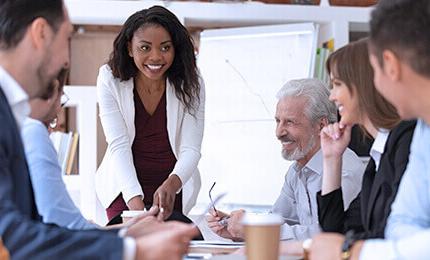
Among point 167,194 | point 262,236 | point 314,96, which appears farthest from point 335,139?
point 262,236

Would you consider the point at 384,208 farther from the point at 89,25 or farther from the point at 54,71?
the point at 89,25

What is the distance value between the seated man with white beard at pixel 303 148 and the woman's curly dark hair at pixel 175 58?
39cm

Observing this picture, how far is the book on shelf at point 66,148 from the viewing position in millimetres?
4688

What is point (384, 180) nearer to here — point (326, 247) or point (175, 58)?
point (326, 247)

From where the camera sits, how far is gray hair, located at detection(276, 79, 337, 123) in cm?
281

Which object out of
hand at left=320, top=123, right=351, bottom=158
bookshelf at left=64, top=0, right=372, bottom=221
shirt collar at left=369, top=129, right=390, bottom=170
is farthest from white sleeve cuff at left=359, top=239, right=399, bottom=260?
bookshelf at left=64, top=0, right=372, bottom=221

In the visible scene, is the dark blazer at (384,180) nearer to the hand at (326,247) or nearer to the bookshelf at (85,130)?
the hand at (326,247)

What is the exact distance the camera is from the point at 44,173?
5.86 ft

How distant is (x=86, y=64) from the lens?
5.35m

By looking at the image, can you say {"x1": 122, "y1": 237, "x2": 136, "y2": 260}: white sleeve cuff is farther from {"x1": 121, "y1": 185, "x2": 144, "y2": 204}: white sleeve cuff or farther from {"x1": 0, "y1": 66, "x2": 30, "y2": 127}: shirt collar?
{"x1": 121, "y1": 185, "x2": 144, "y2": 204}: white sleeve cuff

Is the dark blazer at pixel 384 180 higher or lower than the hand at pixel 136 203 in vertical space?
higher

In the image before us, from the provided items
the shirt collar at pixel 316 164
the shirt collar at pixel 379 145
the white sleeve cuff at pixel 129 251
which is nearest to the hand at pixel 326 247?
the white sleeve cuff at pixel 129 251

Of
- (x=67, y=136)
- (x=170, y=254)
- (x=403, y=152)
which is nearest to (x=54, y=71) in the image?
(x=170, y=254)

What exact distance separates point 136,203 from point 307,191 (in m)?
0.62
